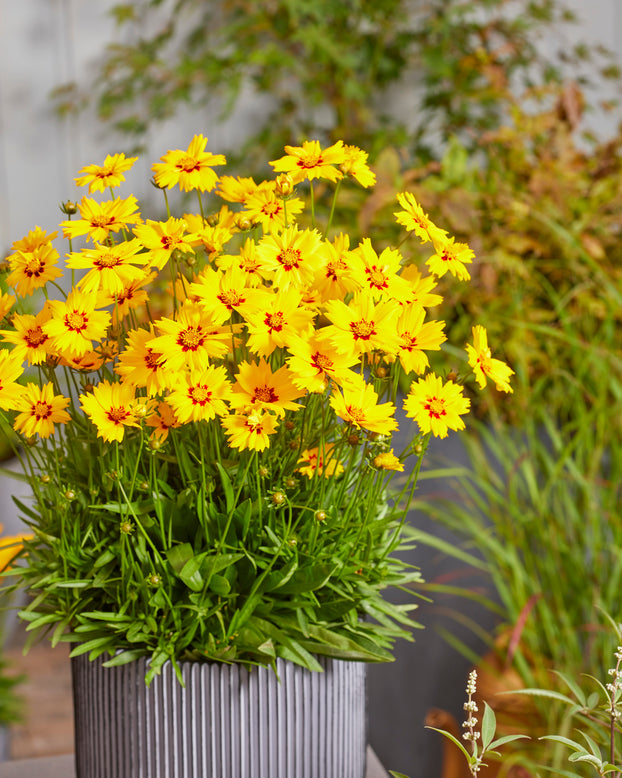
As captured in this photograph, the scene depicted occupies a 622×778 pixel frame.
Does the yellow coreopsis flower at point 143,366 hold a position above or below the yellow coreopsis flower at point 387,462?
above

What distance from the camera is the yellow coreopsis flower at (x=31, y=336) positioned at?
0.39 m

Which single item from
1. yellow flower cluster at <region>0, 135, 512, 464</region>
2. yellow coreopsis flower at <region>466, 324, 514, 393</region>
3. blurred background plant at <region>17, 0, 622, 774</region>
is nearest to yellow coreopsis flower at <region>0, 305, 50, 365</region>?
yellow flower cluster at <region>0, 135, 512, 464</region>

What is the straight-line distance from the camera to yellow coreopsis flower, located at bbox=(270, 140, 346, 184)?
0.39 metres

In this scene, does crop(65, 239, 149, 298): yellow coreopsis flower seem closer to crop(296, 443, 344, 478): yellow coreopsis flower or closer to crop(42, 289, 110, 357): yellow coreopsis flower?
crop(42, 289, 110, 357): yellow coreopsis flower

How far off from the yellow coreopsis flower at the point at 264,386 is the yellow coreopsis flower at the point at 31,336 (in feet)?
0.35

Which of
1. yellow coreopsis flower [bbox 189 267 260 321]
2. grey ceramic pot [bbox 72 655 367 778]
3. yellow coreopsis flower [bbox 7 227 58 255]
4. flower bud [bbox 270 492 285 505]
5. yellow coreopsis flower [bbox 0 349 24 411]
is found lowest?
grey ceramic pot [bbox 72 655 367 778]

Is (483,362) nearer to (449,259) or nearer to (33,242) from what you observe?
(449,259)

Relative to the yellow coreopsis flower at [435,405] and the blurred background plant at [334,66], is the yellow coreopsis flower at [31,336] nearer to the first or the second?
the yellow coreopsis flower at [435,405]

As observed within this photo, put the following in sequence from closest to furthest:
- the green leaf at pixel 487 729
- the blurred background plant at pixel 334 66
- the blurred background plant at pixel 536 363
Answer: the green leaf at pixel 487 729 < the blurred background plant at pixel 536 363 < the blurred background plant at pixel 334 66

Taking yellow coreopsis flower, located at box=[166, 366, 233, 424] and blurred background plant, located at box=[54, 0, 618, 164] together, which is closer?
yellow coreopsis flower, located at box=[166, 366, 233, 424]

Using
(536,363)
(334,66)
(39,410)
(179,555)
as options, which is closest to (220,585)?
(179,555)

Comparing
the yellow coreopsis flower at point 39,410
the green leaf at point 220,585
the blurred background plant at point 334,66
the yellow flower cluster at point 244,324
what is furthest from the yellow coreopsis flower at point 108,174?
the blurred background plant at point 334,66

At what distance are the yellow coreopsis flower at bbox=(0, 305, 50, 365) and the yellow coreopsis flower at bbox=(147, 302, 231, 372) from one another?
7cm

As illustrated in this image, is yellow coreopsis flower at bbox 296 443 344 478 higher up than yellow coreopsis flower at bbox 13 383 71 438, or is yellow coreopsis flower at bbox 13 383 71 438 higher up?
yellow coreopsis flower at bbox 13 383 71 438
